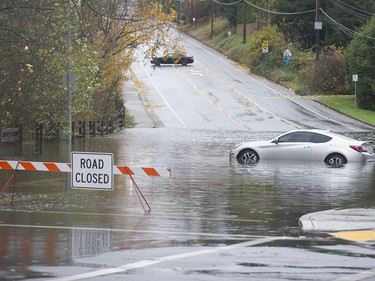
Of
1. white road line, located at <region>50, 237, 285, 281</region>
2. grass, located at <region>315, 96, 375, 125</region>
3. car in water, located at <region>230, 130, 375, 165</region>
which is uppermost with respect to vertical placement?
grass, located at <region>315, 96, 375, 125</region>

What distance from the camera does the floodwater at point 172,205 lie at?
13578 mm

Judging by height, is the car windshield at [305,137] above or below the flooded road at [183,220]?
above

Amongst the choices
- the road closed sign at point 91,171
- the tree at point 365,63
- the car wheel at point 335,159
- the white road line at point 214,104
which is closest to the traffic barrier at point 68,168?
the road closed sign at point 91,171

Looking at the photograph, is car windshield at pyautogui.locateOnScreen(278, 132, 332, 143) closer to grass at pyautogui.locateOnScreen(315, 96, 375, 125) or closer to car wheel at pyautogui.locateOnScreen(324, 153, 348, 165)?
car wheel at pyautogui.locateOnScreen(324, 153, 348, 165)

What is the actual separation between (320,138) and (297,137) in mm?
815

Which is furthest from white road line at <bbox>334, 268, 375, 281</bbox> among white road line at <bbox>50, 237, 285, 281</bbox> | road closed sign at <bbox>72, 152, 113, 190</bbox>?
road closed sign at <bbox>72, 152, 113, 190</bbox>

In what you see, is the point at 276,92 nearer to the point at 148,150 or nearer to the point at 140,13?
the point at 140,13

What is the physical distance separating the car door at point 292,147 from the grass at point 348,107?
30.4 metres

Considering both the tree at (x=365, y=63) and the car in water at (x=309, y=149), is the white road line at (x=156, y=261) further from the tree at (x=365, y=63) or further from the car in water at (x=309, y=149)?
the tree at (x=365, y=63)

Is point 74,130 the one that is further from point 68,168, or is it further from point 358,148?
point 68,168

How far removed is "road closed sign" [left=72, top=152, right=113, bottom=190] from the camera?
17.8m

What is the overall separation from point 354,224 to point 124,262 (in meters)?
5.34

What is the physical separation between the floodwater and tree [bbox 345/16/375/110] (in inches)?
1461

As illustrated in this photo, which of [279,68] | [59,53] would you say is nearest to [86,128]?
[59,53]
